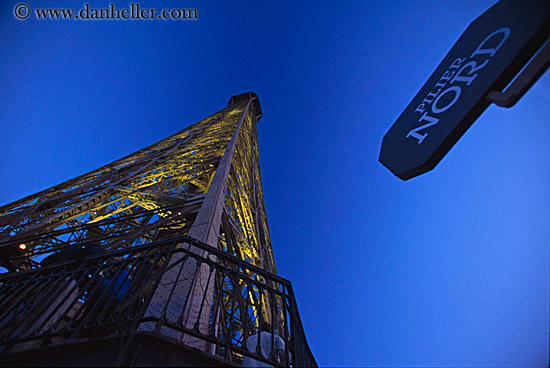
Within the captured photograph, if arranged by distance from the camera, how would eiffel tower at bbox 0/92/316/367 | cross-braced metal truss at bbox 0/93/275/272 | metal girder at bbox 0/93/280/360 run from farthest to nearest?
1. cross-braced metal truss at bbox 0/93/275/272
2. metal girder at bbox 0/93/280/360
3. eiffel tower at bbox 0/92/316/367

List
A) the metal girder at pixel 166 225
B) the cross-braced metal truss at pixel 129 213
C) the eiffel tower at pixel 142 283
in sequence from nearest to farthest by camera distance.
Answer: the eiffel tower at pixel 142 283
the metal girder at pixel 166 225
the cross-braced metal truss at pixel 129 213

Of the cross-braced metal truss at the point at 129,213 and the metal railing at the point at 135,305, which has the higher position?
the cross-braced metal truss at the point at 129,213

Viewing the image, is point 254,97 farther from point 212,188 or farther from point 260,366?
point 260,366

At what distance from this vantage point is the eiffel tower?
109 inches

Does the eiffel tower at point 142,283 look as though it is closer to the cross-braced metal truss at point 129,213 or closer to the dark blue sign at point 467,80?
the cross-braced metal truss at point 129,213

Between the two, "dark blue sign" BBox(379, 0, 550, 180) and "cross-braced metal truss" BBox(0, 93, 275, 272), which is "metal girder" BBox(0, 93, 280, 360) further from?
"dark blue sign" BBox(379, 0, 550, 180)

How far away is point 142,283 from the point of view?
3.34 metres

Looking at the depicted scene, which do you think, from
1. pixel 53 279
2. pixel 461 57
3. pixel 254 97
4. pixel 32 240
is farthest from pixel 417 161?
pixel 254 97

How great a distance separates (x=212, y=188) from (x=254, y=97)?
32810 millimetres

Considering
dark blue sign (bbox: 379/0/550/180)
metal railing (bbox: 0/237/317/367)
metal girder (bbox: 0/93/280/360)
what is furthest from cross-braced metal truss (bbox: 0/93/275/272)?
dark blue sign (bbox: 379/0/550/180)

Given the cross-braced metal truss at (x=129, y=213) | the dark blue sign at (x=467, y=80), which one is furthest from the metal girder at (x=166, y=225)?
the dark blue sign at (x=467, y=80)

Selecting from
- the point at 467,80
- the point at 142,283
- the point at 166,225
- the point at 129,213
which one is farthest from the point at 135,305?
the point at 129,213

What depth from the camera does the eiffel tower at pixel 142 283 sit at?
277 centimetres

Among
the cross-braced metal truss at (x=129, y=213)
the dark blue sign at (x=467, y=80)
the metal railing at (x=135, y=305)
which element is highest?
the cross-braced metal truss at (x=129, y=213)
